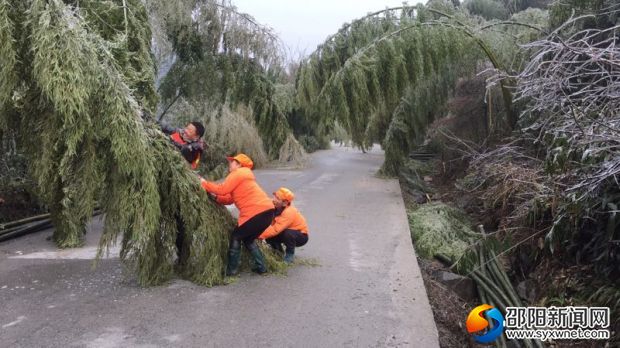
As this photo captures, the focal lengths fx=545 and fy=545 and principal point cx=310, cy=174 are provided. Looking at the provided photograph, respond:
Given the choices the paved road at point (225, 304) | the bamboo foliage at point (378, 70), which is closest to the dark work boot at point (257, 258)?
the paved road at point (225, 304)

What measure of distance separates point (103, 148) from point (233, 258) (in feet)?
5.71

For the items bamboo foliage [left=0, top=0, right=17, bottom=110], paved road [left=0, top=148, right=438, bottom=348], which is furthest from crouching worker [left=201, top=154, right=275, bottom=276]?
bamboo foliage [left=0, top=0, right=17, bottom=110]

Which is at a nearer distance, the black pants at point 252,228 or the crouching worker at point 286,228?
the black pants at point 252,228

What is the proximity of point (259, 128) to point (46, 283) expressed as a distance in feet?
37.1

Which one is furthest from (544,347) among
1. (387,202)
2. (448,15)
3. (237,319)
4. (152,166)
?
(448,15)

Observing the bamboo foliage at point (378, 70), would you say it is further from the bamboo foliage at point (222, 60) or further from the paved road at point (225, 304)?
the paved road at point (225, 304)

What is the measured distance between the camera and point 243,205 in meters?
5.75

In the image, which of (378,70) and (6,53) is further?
(378,70)

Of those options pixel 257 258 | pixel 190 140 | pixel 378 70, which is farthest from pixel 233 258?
pixel 378 70

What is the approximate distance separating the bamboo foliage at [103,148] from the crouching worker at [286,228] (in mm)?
636

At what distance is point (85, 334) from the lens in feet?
14.5


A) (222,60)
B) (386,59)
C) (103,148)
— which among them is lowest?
(103,148)

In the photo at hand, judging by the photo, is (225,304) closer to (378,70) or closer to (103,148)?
(103,148)

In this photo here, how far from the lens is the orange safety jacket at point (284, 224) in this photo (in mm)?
6305
